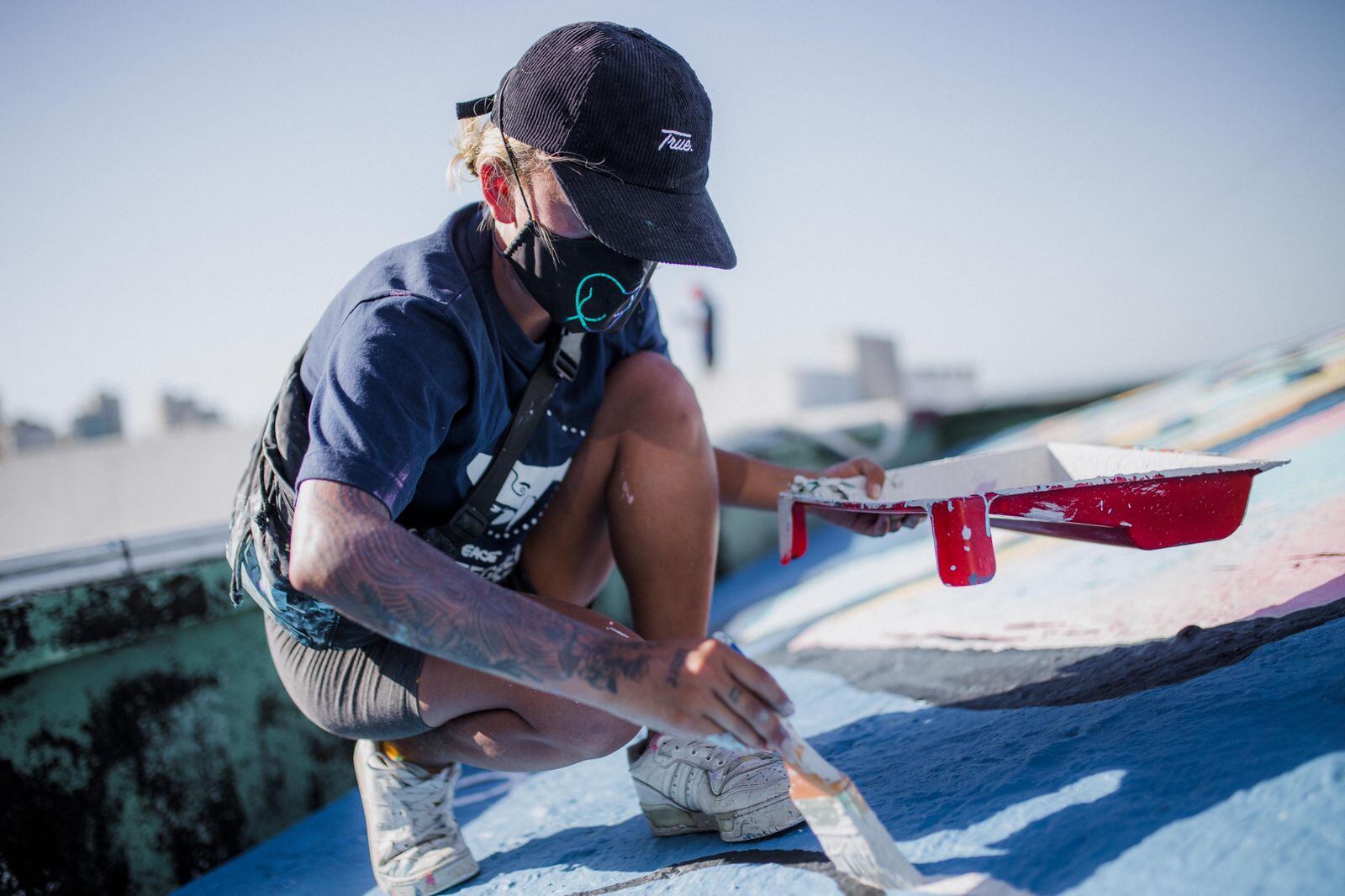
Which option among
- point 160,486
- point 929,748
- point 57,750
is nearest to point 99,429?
point 160,486

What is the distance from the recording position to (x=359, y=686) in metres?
1.20

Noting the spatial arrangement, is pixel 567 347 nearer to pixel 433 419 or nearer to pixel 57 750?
pixel 433 419

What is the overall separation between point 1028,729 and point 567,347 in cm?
95

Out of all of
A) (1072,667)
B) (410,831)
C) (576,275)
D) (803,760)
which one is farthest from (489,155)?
(1072,667)

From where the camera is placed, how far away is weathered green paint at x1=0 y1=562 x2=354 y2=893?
4.38ft

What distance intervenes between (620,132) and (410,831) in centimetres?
111

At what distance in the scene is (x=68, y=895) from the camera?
1349 mm

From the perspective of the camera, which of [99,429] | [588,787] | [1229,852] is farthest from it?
[99,429]

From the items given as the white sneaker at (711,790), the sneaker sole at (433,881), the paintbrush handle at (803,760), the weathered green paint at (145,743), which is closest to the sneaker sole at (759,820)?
the white sneaker at (711,790)

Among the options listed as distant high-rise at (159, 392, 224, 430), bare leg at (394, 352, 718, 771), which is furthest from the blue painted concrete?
distant high-rise at (159, 392, 224, 430)

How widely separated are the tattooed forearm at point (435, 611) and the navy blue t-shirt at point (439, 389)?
0.22 feet

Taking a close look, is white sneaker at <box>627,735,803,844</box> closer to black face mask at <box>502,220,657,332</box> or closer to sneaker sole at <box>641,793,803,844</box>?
sneaker sole at <box>641,793,803,844</box>

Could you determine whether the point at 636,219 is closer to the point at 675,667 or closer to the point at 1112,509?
the point at 675,667

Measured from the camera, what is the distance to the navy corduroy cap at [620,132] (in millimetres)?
1090
